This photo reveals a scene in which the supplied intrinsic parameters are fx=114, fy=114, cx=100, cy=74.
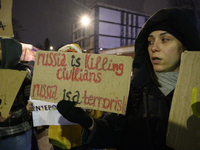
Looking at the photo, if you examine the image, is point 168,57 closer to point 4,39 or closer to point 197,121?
point 197,121

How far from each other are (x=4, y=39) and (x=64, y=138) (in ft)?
6.60

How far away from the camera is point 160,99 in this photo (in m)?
1.18

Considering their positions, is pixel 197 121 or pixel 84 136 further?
pixel 84 136

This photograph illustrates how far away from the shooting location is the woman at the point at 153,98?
3.64 feet

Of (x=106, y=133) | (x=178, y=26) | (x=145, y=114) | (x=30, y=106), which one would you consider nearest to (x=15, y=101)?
(x=30, y=106)

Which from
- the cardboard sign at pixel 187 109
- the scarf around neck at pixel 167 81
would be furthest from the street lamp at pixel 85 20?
the cardboard sign at pixel 187 109

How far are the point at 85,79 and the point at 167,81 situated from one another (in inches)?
33.2

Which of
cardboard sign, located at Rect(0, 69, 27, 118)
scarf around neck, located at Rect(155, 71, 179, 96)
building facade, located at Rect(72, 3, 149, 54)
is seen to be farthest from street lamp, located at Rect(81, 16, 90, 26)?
scarf around neck, located at Rect(155, 71, 179, 96)

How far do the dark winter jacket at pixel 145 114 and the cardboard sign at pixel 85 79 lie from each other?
0.28m

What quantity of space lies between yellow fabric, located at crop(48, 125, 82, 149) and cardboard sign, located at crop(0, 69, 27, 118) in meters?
0.91

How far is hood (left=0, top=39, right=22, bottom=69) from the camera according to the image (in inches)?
75.5

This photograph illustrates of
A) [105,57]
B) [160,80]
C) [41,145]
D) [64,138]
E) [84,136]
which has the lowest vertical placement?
[41,145]

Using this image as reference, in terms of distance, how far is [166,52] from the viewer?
43.1 inches

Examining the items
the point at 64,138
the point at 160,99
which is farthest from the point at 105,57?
the point at 64,138
